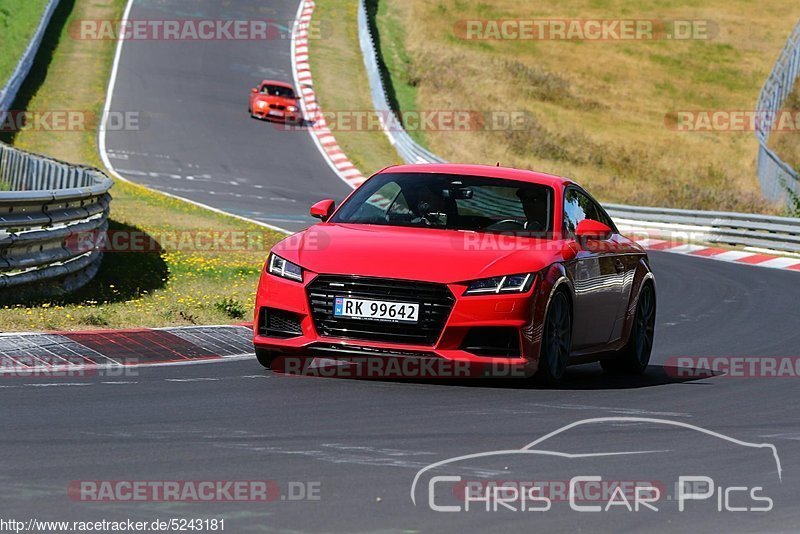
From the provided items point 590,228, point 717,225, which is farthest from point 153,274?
point 717,225

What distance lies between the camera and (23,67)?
144 ft

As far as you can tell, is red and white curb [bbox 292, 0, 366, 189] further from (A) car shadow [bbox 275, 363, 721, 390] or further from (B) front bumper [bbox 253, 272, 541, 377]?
(B) front bumper [bbox 253, 272, 541, 377]

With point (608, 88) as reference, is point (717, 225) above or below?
below

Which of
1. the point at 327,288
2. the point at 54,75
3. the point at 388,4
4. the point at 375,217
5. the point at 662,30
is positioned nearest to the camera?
the point at 327,288

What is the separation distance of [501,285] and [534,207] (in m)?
1.39

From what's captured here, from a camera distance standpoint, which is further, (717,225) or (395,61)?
(395,61)

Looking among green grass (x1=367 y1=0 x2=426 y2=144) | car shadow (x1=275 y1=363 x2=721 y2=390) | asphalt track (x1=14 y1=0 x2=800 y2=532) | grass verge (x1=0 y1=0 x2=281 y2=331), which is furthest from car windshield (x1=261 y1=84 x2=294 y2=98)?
car shadow (x1=275 y1=363 x2=721 y2=390)

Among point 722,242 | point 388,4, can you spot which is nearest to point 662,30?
point 388,4

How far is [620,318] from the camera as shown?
36.9ft

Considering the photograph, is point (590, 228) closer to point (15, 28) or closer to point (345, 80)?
point (345, 80)

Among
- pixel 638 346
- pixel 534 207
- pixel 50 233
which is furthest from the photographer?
pixel 50 233

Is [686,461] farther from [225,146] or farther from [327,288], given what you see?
[225,146]

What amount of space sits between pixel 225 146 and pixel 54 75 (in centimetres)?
895

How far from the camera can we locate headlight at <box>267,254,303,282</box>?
951cm
